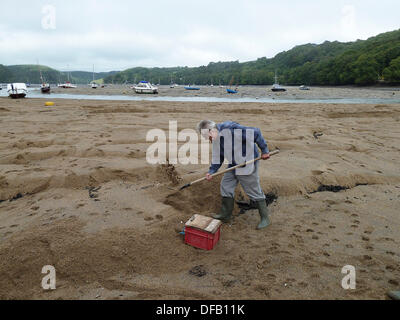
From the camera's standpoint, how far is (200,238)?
336 centimetres

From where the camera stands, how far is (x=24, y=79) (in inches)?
6565

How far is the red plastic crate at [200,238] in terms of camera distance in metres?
3.30

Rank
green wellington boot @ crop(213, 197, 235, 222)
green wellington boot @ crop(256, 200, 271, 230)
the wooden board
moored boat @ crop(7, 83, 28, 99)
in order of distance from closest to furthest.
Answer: the wooden board < green wellington boot @ crop(256, 200, 271, 230) < green wellington boot @ crop(213, 197, 235, 222) < moored boat @ crop(7, 83, 28, 99)

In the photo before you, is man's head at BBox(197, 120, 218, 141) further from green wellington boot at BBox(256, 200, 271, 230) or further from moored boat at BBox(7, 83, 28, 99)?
moored boat at BBox(7, 83, 28, 99)

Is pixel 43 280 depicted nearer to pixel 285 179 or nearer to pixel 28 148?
pixel 285 179

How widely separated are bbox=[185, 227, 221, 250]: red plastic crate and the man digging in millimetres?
780

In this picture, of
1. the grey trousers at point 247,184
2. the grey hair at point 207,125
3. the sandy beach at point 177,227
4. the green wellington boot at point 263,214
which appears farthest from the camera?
the green wellington boot at point 263,214

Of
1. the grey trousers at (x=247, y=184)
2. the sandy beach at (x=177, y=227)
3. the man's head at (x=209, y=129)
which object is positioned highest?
the man's head at (x=209, y=129)

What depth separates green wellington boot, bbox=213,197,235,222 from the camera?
400 centimetres

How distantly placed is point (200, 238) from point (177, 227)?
0.61 metres

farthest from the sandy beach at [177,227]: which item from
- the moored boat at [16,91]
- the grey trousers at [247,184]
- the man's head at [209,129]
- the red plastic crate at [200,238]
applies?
the moored boat at [16,91]

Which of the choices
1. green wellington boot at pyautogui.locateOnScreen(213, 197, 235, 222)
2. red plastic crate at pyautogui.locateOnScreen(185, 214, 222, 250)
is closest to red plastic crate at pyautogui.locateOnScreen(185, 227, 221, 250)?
red plastic crate at pyautogui.locateOnScreen(185, 214, 222, 250)

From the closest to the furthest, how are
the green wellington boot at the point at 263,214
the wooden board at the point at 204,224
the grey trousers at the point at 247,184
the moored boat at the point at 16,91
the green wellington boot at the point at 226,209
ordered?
the wooden board at the point at 204,224 → the grey trousers at the point at 247,184 → the green wellington boot at the point at 263,214 → the green wellington boot at the point at 226,209 → the moored boat at the point at 16,91

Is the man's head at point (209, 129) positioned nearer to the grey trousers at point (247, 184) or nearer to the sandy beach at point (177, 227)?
the grey trousers at point (247, 184)
